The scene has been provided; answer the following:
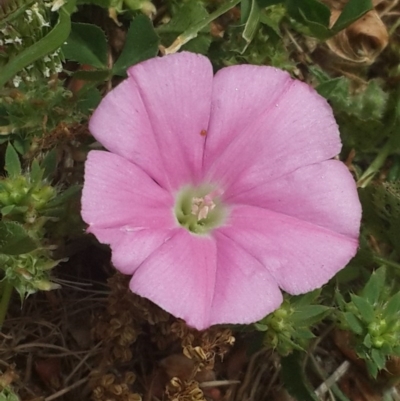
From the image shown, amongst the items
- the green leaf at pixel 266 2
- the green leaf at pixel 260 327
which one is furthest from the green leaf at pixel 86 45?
the green leaf at pixel 260 327

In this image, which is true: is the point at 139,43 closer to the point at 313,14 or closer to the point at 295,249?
the point at 313,14

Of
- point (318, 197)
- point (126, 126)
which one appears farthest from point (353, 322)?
point (126, 126)

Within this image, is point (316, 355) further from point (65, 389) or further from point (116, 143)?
point (116, 143)

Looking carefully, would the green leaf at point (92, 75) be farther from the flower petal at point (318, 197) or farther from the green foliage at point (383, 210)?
the green foliage at point (383, 210)

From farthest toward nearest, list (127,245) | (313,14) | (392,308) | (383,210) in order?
(313,14) < (383,210) < (392,308) < (127,245)

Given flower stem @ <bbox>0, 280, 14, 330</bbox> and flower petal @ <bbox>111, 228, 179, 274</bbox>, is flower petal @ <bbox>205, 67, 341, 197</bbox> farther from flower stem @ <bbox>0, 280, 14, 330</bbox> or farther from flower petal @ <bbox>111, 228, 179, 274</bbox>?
flower stem @ <bbox>0, 280, 14, 330</bbox>

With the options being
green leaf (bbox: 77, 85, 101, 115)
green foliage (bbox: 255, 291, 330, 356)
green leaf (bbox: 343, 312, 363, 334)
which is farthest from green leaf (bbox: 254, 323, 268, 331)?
green leaf (bbox: 77, 85, 101, 115)
